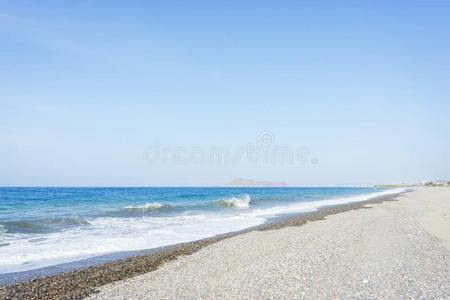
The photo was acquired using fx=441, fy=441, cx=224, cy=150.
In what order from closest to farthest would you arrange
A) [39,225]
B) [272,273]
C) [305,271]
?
[272,273] → [305,271] → [39,225]

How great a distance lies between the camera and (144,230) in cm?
2295

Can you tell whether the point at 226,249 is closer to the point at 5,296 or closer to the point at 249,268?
the point at 249,268

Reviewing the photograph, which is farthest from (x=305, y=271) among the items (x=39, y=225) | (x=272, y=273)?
(x=39, y=225)

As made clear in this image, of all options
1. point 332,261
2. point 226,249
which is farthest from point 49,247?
point 332,261

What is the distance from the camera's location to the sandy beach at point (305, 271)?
877cm

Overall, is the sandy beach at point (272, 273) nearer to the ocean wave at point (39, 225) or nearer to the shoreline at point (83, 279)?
the shoreline at point (83, 279)

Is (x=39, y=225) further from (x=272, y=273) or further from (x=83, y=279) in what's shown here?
(x=272, y=273)

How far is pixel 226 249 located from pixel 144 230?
9500 mm

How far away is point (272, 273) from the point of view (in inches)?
Answer: 407

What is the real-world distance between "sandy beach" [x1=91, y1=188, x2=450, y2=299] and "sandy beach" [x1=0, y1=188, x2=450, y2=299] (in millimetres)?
20

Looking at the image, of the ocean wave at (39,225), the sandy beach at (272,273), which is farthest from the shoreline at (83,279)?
the ocean wave at (39,225)

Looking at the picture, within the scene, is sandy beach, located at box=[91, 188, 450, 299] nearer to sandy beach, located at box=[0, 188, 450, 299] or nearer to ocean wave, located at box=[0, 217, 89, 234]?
sandy beach, located at box=[0, 188, 450, 299]

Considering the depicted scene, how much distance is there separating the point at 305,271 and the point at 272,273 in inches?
31.5

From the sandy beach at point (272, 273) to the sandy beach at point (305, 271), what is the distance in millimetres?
20
